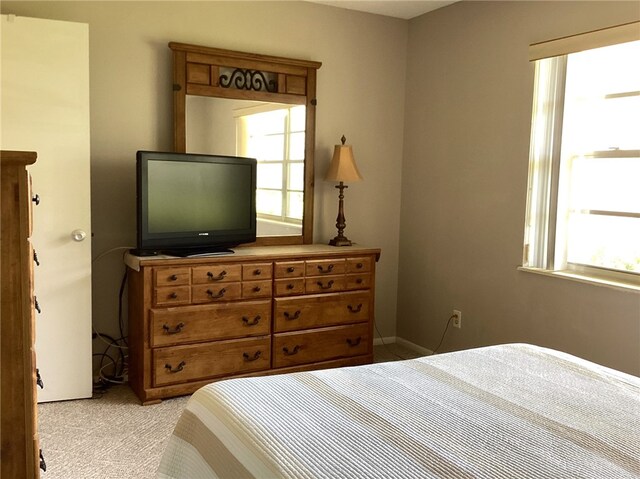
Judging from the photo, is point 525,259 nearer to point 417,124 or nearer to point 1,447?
point 417,124

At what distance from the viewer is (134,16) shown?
11.3 feet

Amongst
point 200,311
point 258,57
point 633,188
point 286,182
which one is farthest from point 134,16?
point 633,188

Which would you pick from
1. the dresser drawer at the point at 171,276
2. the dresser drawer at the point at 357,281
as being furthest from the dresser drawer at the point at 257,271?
the dresser drawer at the point at 357,281

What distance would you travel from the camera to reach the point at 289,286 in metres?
3.54

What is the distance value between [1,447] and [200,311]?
166 centimetres

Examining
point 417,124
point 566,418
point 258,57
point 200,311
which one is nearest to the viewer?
point 566,418

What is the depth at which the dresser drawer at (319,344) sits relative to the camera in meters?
3.54

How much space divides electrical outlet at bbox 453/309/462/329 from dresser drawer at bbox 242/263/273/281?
4.45ft

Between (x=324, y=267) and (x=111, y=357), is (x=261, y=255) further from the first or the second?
(x=111, y=357)

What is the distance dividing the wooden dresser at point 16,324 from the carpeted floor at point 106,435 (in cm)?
90

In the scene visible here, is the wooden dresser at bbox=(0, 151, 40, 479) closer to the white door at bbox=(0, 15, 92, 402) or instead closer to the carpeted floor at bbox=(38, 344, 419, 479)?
the carpeted floor at bbox=(38, 344, 419, 479)

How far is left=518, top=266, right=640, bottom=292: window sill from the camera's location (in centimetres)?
293

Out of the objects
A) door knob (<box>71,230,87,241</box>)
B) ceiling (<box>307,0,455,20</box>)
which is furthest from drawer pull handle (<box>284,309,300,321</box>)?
ceiling (<box>307,0,455,20</box>)

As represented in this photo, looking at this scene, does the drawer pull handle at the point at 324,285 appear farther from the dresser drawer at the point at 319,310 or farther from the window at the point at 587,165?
the window at the point at 587,165
